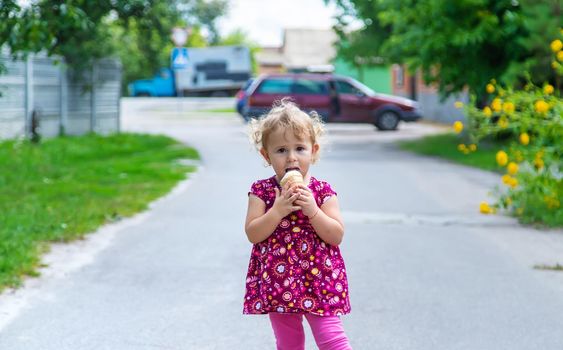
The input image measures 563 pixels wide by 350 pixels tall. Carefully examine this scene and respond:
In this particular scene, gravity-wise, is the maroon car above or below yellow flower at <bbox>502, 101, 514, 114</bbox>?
below

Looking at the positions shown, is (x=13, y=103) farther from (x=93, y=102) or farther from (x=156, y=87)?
(x=156, y=87)

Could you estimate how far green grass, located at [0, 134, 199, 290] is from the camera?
8.34m

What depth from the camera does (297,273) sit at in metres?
3.92

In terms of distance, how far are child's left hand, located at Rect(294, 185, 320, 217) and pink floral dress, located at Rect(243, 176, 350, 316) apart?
0.11 meters

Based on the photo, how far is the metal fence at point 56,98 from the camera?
19.5 metres

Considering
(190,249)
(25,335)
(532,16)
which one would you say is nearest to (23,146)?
(532,16)

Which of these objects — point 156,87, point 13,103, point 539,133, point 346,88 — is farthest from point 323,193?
point 156,87

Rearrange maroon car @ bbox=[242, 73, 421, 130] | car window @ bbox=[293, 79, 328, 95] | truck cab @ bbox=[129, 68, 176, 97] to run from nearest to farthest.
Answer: maroon car @ bbox=[242, 73, 421, 130]
car window @ bbox=[293, 79, 328, 95]
truck cab @ bbox=[129, 68, 176, 97]

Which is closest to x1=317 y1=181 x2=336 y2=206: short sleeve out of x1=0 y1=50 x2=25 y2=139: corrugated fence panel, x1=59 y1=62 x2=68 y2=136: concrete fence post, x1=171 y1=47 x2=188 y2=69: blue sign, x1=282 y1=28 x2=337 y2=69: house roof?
x1=0 y1=50 x2=25 y2=139: corrugated fence panel

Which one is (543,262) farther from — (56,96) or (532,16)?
(56,96)

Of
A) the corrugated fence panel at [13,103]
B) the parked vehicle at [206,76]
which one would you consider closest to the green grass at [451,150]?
the corrugated fence panel at [13,103]

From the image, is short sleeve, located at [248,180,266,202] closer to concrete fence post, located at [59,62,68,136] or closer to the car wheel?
concrete fence post, located at [59,62,68,136]

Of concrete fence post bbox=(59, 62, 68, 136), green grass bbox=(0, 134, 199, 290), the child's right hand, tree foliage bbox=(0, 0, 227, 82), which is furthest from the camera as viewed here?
concrete fence post bbox=(59, 62, 68, 136)

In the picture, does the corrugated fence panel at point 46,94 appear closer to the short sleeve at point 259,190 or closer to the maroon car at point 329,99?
the maroon car at point 329,99
